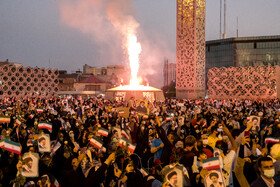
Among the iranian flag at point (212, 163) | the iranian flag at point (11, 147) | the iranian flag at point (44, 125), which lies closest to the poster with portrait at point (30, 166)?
the iranian flag at point (11, 147)

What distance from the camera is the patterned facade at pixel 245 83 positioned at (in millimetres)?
44281

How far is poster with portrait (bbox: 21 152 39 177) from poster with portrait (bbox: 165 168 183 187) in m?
2.41

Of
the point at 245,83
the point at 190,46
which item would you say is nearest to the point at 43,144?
the point at 190,46

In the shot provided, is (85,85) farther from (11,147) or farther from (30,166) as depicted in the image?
(30,166)

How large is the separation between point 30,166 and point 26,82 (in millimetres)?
48030

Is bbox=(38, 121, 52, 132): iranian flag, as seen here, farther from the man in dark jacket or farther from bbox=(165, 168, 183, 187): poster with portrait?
the man in dark jacket

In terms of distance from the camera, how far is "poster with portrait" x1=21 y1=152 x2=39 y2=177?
5363mm

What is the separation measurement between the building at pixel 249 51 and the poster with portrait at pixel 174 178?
98.2 m

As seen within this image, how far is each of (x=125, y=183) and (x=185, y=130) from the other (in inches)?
292

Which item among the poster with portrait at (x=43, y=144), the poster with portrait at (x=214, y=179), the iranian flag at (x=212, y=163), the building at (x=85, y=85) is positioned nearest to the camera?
the poster with portrait at (x=214, y=179)

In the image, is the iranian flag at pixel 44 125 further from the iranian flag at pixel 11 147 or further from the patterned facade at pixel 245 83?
the patterned facade at pixel 245 83

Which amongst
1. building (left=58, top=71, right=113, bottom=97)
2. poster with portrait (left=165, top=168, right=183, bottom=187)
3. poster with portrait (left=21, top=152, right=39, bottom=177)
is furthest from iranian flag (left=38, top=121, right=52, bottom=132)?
building (left=58, top=71, right=113, bottom=97)

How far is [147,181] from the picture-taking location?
5.07m

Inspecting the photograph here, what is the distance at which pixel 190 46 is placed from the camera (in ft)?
153
